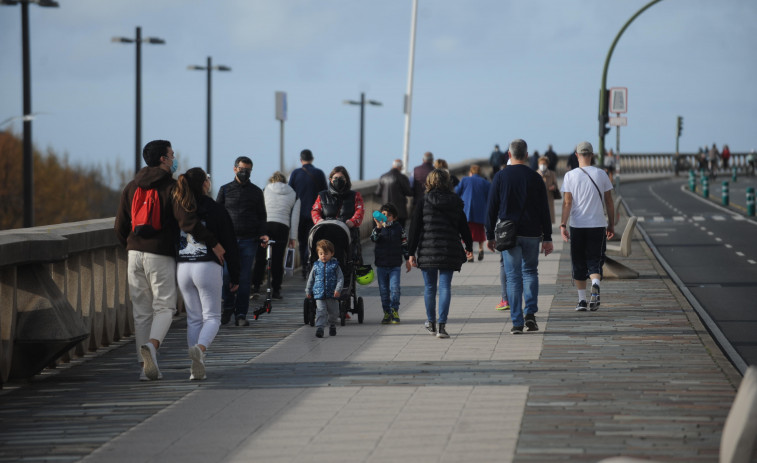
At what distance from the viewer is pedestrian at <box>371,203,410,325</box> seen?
44.2 ft

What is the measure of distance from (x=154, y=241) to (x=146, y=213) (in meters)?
0.22

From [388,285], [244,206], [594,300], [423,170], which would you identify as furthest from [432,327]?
[423,170]

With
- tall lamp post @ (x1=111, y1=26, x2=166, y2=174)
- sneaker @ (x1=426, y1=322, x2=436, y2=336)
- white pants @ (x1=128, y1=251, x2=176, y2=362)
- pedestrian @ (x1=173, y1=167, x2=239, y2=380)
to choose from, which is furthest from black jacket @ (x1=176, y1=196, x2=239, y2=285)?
tall lamp post @ (x1=111, y1=26, x2=166, y2=174)

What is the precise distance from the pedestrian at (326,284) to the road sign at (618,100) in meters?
20.5

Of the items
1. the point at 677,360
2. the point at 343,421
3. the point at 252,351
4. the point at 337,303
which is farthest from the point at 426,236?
the point at 343,421

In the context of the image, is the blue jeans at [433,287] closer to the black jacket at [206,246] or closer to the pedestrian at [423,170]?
the black jacket at [206,246]

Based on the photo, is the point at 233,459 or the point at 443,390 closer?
the point at 233,459

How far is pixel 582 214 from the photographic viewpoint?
1408 cm

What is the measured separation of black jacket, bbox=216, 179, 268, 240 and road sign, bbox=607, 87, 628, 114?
19687mm

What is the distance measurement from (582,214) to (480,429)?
687 centimetres

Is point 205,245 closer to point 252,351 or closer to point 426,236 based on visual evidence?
point 252,351

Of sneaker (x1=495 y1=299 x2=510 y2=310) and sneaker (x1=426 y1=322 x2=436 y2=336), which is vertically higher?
sneaker (x1=426 y1=322 x2=436 y2=336)

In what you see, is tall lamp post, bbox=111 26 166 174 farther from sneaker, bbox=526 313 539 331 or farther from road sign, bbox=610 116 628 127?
sneaker, bbox=526 313 539 331

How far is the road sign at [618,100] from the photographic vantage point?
105 ft
